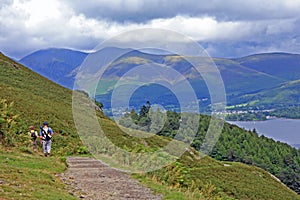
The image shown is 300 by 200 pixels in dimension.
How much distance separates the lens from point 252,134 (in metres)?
164

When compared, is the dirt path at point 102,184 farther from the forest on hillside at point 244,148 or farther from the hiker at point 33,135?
the forest on hillside at point 244,148

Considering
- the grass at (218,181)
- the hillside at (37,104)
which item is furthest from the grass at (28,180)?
the hillside at (37,104)

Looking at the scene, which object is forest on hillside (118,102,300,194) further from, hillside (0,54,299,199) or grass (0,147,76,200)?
grass (0,147,76,200)

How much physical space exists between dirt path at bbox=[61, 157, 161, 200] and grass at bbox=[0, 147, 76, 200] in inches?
27.3

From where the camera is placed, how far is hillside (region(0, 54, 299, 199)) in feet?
61.8

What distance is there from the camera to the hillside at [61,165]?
1884 centimetres

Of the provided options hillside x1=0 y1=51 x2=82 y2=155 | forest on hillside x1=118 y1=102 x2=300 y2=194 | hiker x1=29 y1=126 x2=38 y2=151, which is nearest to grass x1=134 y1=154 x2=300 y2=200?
hiker x1=29 y1=126 x2=38 y2=151

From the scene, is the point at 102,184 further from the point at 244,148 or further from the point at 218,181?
the point at 244,148

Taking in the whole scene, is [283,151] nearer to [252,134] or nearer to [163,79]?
[252,134]

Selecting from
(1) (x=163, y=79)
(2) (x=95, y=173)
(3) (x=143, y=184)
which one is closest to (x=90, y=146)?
(1) (x=163, y=79)

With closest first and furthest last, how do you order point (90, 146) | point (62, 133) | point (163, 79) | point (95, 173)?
point (95, 173)
point (163, 79)
point (90, 146)
point (62, 133)

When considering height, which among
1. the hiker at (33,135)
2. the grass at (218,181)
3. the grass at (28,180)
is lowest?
the grass at (218,181)

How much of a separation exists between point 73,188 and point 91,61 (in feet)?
29.9

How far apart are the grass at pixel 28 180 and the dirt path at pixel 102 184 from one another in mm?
693
